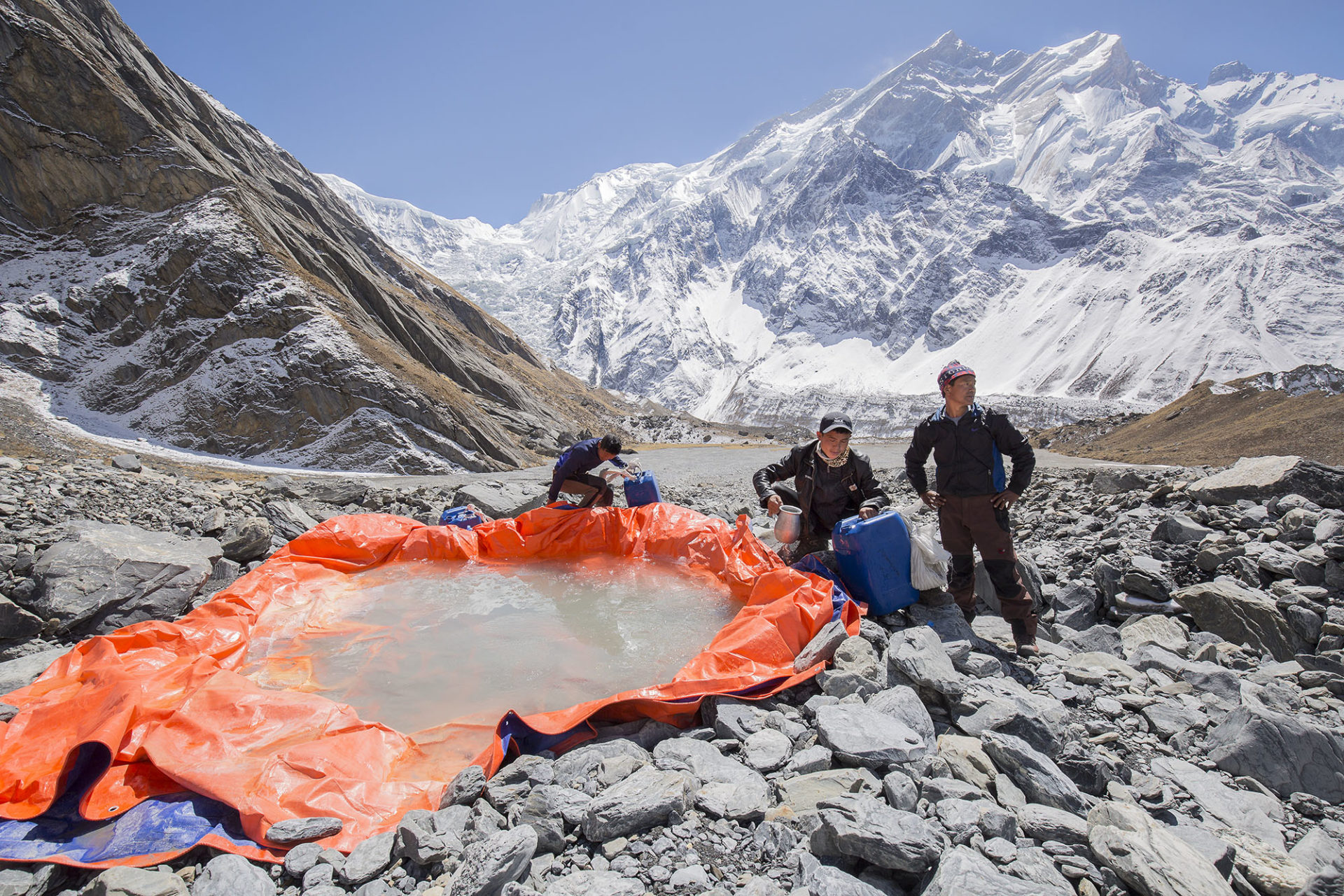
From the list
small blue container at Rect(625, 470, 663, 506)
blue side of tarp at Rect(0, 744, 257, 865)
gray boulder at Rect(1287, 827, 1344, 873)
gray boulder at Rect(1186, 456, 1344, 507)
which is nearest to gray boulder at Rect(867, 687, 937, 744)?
gray boulder at Rect(1287, 827, 1344, 873)

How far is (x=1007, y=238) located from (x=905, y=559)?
153781mm

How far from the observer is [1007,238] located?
13025 centimetres

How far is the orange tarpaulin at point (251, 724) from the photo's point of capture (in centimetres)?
264

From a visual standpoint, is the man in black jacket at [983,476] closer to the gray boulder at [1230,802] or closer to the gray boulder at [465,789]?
the gray boulder at [1230,802]

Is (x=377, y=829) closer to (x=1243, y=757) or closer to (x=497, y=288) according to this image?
(x=1243, y=757)

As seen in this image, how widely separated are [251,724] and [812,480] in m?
4.25

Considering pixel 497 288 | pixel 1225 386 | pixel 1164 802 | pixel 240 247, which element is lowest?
pixel 1164 802

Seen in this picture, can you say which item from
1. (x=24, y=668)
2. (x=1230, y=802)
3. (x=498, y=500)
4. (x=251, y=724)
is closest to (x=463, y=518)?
(x=498, y=500)

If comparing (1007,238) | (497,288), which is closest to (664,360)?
(497,288)

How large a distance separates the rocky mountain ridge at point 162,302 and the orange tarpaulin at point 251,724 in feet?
59.0

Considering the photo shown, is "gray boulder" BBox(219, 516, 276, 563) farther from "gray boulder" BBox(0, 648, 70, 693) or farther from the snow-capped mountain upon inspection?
the snow-capped mountain

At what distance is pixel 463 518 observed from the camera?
754 centimetres

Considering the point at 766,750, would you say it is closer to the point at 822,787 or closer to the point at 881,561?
the point at 822,787

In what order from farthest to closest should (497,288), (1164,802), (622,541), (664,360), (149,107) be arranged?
(497,288) → (664,360) → (149,107) → (622,541) → (1164,802)
